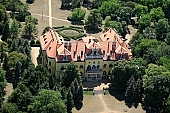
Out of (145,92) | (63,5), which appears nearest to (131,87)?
(145,92)

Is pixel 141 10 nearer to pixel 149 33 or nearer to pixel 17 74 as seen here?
pixel 149 33

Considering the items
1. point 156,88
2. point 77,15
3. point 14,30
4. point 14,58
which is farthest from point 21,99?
point 77,15

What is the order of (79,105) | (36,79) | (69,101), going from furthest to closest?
(79,105), (36,79), (69,101)

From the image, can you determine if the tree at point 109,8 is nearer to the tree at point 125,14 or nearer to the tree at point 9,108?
the tree at point 125,14

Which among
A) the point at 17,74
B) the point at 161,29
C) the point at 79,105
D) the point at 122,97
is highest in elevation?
the point at 161,29

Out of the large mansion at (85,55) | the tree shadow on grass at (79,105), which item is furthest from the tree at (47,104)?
the large mansion at (85,55)

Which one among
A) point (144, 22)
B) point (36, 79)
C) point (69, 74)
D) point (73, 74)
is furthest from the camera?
point (144, 22)

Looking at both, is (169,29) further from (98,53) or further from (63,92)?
(63,92)
